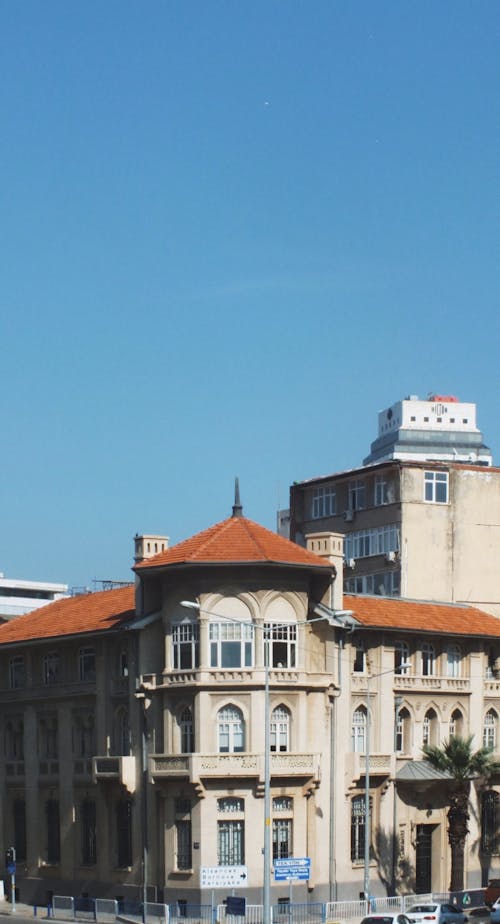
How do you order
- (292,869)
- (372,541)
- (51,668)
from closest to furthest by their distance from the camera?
(292,869), (51,668), (372,541)

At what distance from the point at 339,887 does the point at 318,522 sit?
3264 centimetres

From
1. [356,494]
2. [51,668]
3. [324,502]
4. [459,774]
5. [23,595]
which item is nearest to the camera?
[459,774]

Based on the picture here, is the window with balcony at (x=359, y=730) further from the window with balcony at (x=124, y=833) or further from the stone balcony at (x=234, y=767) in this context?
the window with balcony at (x=124, y=833)

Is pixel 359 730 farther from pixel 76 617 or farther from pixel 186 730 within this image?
pixel 76 617

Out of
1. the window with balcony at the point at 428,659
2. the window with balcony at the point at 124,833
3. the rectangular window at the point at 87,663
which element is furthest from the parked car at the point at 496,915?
the rectangular window at the point at 87,663

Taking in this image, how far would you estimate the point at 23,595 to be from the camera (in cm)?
13875

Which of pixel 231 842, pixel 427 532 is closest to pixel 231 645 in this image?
pixel 231 842

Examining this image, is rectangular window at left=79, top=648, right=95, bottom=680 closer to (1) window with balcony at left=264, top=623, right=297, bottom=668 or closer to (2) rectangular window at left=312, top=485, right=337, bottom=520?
(1) window with balcony at left=264, top=623, right=297, bottom=668

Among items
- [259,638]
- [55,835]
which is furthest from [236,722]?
[55,835]

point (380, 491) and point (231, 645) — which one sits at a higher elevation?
point (380, 491)

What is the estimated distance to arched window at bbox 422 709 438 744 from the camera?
7931 centimetres

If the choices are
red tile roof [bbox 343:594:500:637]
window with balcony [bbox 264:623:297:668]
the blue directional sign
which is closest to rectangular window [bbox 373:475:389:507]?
red tile roof [bbox 343:594:500:637]

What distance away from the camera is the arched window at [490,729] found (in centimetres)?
8225

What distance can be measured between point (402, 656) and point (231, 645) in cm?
1172
